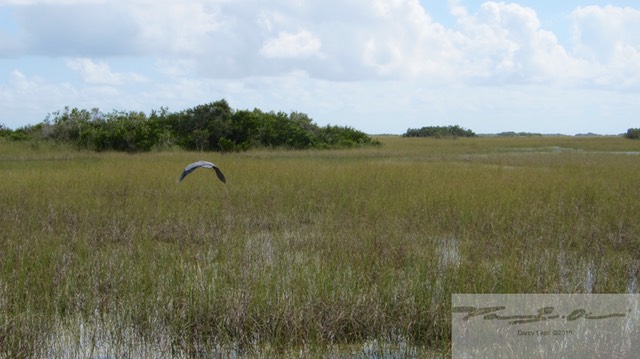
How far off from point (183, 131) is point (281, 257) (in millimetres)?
17738

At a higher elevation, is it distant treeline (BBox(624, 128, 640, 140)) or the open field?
distant treeline (BBox(624, 128, 640, 140))

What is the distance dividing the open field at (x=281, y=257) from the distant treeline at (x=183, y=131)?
9.09 meters

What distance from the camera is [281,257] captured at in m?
6.18

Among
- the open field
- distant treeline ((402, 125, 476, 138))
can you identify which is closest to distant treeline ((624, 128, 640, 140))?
distant treeline ((402, 125, 476, 138))

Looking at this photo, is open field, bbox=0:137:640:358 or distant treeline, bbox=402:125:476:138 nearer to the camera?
open field, bbox=0:137:640:358

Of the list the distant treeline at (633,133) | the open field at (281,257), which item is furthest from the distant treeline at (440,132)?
the open field at (281,257)

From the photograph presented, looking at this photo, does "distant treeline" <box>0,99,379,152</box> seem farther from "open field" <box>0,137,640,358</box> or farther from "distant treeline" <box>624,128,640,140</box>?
"distant treeline" <box>624,128,640,140</box>

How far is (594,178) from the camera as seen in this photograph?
1223cm

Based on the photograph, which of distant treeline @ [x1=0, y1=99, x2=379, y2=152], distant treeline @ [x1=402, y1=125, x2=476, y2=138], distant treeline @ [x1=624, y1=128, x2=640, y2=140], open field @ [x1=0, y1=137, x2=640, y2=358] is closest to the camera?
open field @ [x1=0, y1=137, x2=640, y2=358]

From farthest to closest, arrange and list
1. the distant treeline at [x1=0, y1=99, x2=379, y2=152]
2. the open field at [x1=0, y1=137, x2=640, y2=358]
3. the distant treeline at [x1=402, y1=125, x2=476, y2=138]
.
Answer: the distant treeline at [x1=402, y1=125, x2=476, y2=138] → the distant treeline at [x1=0, y1=99, x2=379, y2=152] → the open field at [x1=0, y1=137, x2=640, y2=358]

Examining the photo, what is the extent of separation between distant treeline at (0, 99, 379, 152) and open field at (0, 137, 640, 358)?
9.09m

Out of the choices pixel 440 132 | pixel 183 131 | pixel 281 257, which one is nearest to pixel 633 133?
pixel 440 132

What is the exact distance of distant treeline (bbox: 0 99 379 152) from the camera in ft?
66.7

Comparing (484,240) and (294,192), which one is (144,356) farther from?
(294,192)
